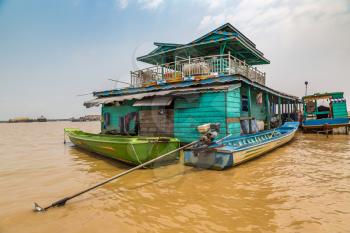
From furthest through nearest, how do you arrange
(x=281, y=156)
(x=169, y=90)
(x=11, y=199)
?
(x=169, y=90) < (x=281, y=156) < (x=11, y=199)

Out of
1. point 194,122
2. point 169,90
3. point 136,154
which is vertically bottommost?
point 136,154

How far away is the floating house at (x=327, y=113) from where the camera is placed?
1551 cm

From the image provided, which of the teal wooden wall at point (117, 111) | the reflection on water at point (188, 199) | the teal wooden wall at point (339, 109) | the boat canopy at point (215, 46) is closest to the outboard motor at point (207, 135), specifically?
the reflection on water at point (188, 199)

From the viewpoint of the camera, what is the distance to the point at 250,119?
10.9m

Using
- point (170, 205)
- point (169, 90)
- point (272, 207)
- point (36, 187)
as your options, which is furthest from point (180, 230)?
point (169, 90)

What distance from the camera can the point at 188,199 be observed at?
4348 mm

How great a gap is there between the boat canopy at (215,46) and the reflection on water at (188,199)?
7.21m

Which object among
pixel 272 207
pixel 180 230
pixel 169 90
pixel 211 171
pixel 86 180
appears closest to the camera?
pixel 180 230

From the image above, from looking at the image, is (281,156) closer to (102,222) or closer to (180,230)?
(180,230)

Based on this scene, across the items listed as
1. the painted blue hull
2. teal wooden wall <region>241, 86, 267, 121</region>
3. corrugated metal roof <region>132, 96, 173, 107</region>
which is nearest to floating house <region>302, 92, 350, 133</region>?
the painted blue hull

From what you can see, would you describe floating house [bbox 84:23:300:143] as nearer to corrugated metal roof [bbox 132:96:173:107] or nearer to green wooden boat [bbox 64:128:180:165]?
corrugated metal roof [bbox 132:96:173:107]

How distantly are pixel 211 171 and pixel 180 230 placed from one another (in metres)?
3.44

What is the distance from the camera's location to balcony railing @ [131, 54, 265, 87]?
10445 mm

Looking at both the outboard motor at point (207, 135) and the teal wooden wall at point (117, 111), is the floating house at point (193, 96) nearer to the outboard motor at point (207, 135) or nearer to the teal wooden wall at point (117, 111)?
the teal wooden wall at point (117, 111)
